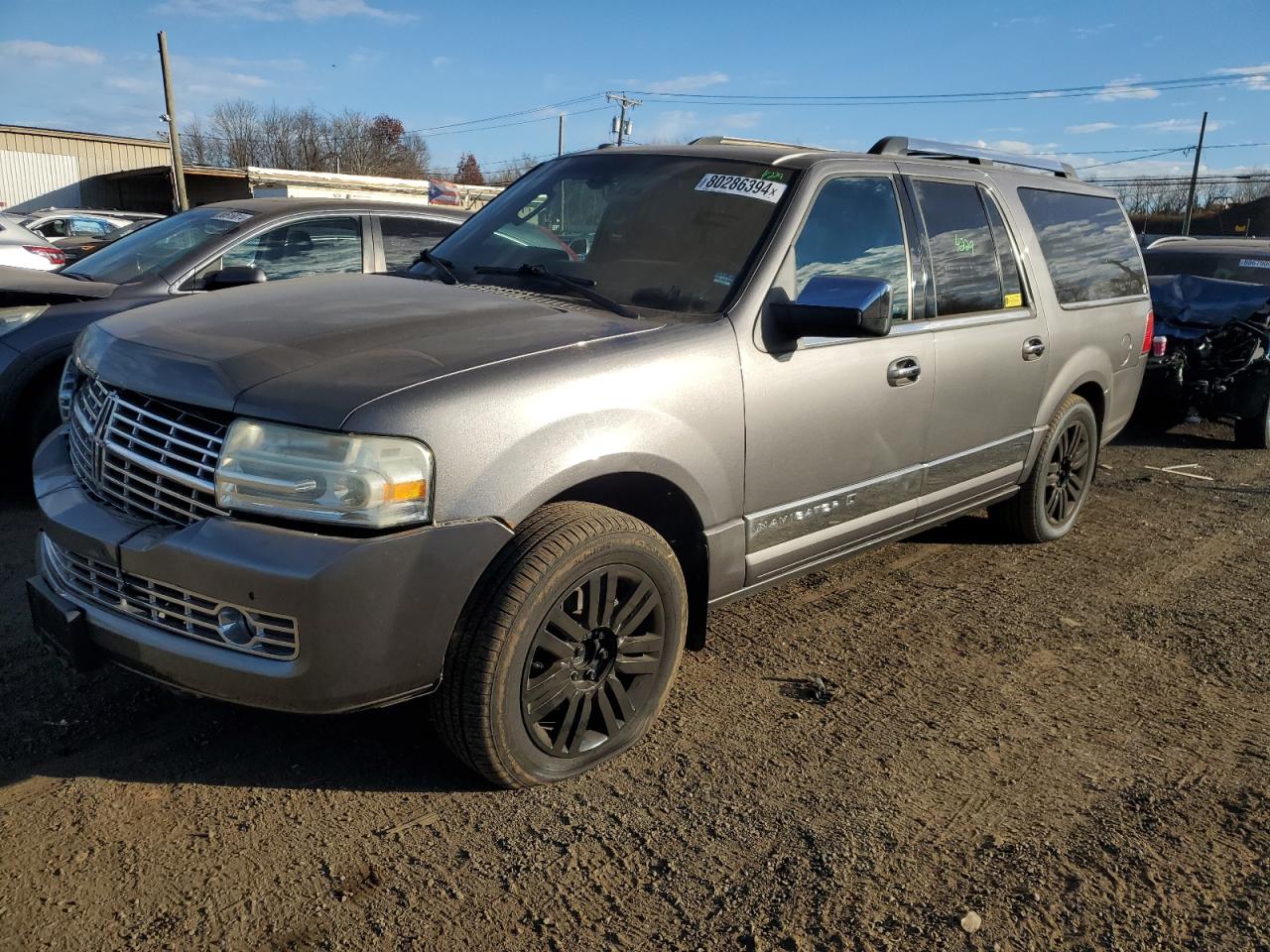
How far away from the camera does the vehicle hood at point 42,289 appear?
16.6 feet

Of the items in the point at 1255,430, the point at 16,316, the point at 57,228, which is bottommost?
the point at 1255,430

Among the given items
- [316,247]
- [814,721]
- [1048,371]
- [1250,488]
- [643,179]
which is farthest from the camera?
[1250,488]

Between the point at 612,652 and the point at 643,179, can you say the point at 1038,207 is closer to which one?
the point at 643,179

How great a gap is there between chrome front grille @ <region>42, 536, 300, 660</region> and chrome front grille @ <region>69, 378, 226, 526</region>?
0.18 meters

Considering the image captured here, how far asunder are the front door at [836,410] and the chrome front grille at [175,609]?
5.12ft

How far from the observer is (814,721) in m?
3.32

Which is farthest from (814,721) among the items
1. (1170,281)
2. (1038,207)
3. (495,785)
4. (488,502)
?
(1170,281)

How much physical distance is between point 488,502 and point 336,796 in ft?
3.26

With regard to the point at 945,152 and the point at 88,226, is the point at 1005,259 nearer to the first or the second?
the point at 945,152

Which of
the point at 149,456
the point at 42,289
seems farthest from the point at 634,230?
the point at 42,289

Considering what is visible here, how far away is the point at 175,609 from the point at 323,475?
55 centimetres

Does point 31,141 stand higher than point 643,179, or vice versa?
point 31,141

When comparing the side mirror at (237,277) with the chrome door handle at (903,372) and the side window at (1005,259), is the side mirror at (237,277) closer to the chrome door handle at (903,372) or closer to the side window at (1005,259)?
the chrome door handle at (903,372)

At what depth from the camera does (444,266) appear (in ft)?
12.7
